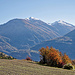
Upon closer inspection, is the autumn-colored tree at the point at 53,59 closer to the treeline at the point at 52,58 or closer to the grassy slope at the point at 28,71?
the treeline at the point at 52,58

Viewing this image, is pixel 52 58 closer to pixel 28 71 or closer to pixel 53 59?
pixel 53 59

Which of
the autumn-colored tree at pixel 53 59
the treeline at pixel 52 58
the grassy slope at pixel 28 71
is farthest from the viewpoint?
the autumn-colored tree at pixel 53 59

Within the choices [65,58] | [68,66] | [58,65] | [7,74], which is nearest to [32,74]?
[7,74]

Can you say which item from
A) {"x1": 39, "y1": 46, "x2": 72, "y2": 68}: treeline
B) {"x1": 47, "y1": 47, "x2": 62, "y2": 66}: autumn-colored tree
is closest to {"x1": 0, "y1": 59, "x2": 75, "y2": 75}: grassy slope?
{"x1": 39, "y1": 46, "x2": 72, "y2": 68}: treeline

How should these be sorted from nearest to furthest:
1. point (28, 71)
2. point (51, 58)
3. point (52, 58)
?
point (28, 71) < point (52, 58) < point (51, 58)

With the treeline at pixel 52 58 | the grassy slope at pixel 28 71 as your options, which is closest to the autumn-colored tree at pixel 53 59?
the treeline at pixel 52 58

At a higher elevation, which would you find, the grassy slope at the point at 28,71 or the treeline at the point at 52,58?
the treeline at the point at 52,58

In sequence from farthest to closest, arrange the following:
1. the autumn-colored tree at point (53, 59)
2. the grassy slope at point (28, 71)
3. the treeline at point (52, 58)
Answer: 1. the autumn-colored tree at point (53, 59)
2. the treeline at point (52, 58)
3. the grassy slope at point (28, 71)

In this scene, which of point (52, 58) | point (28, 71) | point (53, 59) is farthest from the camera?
point (52, 58)

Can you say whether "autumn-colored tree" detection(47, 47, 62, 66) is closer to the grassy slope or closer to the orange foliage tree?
the orange foliage tree

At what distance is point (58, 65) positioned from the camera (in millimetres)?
46156

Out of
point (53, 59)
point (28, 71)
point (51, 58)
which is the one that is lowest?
point (28, 71)

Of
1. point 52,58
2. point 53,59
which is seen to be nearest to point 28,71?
point 53,59

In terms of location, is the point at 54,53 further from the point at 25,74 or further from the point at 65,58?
the point at 25,74
